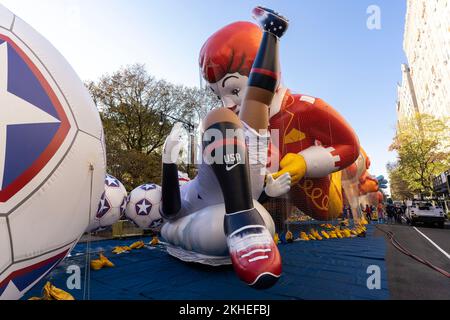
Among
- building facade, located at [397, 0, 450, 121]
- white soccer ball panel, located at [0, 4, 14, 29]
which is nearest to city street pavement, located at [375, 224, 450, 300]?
white soccer ball panel, located at [0, 4, 14, 29]

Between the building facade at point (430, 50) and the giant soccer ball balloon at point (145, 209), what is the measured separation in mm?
→ 31499

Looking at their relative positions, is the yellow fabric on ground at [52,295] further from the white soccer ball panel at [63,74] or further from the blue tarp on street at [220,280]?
the white soccer ball panel at [63,74]

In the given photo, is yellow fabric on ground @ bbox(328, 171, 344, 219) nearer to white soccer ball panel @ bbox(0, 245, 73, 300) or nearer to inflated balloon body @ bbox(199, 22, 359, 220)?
inflated balloon body @ bbox(199, 22, 359, 220)

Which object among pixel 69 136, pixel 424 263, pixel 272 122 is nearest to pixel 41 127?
pixel 69 136

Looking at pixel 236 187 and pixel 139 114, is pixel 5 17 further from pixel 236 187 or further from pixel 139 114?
pixel 139 114

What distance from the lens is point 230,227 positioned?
2188mm

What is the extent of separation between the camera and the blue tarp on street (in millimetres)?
2350

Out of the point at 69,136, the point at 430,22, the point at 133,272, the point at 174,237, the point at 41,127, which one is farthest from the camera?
the point at 430,22

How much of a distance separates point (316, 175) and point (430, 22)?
3737 centimetres

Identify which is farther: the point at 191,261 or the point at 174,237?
the point at 174,237

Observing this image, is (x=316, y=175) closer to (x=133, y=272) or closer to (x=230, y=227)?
(x=230, y=227)

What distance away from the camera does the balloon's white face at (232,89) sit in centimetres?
411
